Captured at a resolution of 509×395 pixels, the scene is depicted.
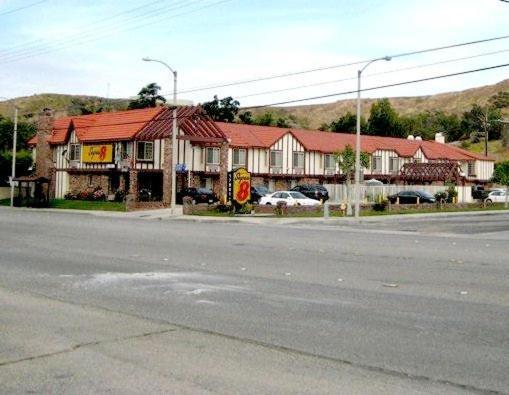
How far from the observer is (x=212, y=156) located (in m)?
56.9

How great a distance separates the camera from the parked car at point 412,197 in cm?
5412

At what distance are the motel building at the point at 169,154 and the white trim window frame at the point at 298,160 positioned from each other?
9 centimetres

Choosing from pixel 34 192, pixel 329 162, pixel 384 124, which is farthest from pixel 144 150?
pixel 384 124

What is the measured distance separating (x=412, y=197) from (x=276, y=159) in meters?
13.9

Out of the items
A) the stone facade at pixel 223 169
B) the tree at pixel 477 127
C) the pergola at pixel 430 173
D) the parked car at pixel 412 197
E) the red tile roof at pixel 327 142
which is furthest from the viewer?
the tree at pixel 477 127

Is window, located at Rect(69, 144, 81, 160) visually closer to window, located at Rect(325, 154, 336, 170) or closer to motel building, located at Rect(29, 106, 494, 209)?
motel building, located at Rect(29, 106, 494, 209)

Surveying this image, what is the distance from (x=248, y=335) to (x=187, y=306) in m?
2.06

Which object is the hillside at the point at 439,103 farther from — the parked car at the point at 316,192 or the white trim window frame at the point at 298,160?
the parked car at the point at 316,192

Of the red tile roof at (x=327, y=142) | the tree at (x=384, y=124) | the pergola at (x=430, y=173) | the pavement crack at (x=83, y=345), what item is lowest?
the pavement crack at (x=83, y=345)

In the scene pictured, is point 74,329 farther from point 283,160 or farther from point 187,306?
point 283,160

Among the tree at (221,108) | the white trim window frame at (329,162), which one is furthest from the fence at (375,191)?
the tree at (221,108)

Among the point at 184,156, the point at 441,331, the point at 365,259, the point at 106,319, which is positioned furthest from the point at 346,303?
the point at 184,156

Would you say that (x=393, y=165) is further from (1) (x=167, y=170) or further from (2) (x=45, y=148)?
(2) (x=45, y=148)

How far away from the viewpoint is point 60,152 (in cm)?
6134
